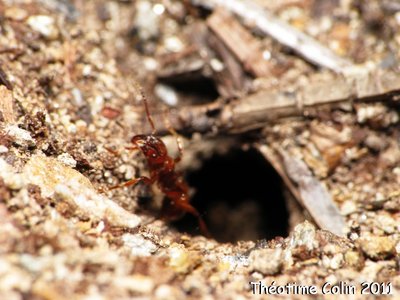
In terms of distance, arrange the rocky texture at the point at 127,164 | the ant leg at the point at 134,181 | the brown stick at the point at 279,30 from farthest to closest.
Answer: the brown stick at the point at 279,30, the ant leg at the point at 134,181, the rocky texture at the point at 127,164

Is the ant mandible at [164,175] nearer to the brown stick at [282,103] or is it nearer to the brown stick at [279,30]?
the brown stick at [282,103]

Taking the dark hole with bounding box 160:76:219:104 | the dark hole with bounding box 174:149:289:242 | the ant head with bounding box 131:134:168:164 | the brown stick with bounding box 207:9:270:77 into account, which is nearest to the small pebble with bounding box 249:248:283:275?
the ant head with bounding box 131:134:168:164

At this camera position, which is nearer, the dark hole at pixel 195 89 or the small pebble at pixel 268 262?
the small pebble at pixel 268 262

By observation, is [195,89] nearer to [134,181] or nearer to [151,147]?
[151,147]

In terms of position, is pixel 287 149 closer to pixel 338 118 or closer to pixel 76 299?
pixel 338 118

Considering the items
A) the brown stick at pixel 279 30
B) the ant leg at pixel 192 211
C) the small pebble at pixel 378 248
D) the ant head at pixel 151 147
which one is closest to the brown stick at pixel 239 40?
the brown stick at pixel 279 30

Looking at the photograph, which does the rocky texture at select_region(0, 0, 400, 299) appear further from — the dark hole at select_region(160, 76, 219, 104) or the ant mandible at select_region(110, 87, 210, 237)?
the dark hole at select_region(160, 76, 219, 104)

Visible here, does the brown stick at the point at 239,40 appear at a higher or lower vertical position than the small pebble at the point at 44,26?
higher

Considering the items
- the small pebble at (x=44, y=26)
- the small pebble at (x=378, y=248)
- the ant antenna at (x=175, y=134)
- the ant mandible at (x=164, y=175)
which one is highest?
the small pebble at (x=44, y=26)
